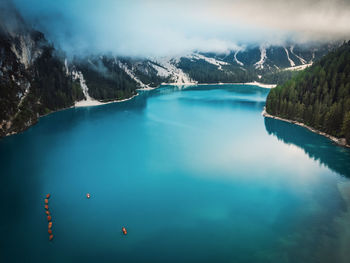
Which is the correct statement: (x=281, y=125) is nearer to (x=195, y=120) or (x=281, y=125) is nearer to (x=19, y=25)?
(x=195, y=120)

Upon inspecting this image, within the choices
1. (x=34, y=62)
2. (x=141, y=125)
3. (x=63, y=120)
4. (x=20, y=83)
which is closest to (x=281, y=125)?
(x=141, y=125)

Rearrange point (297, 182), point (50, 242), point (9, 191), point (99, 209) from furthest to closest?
point (297, 182), point (9, 191), point (99, 209), point (50, 242)

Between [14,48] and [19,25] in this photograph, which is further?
[19,25]

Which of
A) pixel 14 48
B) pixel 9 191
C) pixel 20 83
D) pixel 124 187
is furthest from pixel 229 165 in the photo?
pixel 14 48

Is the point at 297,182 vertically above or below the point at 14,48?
below

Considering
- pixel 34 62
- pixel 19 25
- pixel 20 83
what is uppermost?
pixel 19 25

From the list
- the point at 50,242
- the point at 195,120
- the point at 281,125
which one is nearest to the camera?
the point at 50,242

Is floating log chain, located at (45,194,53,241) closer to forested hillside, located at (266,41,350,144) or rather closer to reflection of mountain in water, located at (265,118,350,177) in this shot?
reflection of mountain in water, located at (265,118,350,177)

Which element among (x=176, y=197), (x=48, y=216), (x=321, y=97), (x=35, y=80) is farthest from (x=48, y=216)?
(x=35, y=80)
